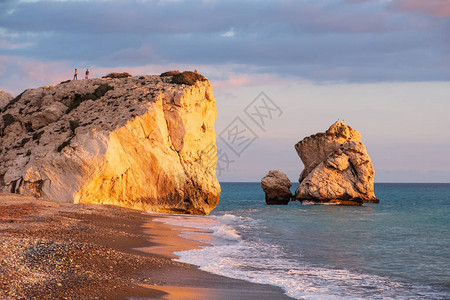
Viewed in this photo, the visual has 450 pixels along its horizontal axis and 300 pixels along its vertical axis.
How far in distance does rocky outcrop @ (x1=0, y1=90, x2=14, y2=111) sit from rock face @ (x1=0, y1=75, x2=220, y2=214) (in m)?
1.36

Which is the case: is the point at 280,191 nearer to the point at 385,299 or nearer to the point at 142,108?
the point at 142,108

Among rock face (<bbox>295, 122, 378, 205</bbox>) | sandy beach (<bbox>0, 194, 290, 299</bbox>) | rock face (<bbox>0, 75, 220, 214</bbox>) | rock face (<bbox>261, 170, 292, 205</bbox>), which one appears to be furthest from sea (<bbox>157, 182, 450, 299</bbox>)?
rock face (<bbox>261, 170, 292, 205</bbox>)

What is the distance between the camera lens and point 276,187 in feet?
211

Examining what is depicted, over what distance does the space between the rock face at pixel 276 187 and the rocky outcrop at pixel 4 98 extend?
33534mm

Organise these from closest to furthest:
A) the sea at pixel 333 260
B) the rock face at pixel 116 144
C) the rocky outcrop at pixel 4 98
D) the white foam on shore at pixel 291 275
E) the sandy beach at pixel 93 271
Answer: the sandy beach at pixel 93 271 → the white foam on shore at pixel 291 275 → the sea at pixel 333 260 → the rock face at pixel 116 144 → the rocky outcrop at pixel 4 98

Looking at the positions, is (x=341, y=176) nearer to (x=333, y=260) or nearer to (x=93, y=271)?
(x=333, y=260)

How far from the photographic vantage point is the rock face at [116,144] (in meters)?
29.8

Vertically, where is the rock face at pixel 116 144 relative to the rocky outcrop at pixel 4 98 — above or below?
below

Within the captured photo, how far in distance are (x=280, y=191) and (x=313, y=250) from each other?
46.0 metres

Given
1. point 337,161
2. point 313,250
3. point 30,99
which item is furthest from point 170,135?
point 337,161

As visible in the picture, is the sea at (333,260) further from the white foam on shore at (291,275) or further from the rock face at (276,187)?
the rock face at (276,187)

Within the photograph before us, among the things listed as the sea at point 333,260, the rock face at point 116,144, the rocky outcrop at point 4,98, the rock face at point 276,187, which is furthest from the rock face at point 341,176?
the rocky outcrop at point 4,98

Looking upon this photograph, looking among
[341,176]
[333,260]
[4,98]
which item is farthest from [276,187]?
[333,260]

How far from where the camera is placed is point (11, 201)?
23.8 m
